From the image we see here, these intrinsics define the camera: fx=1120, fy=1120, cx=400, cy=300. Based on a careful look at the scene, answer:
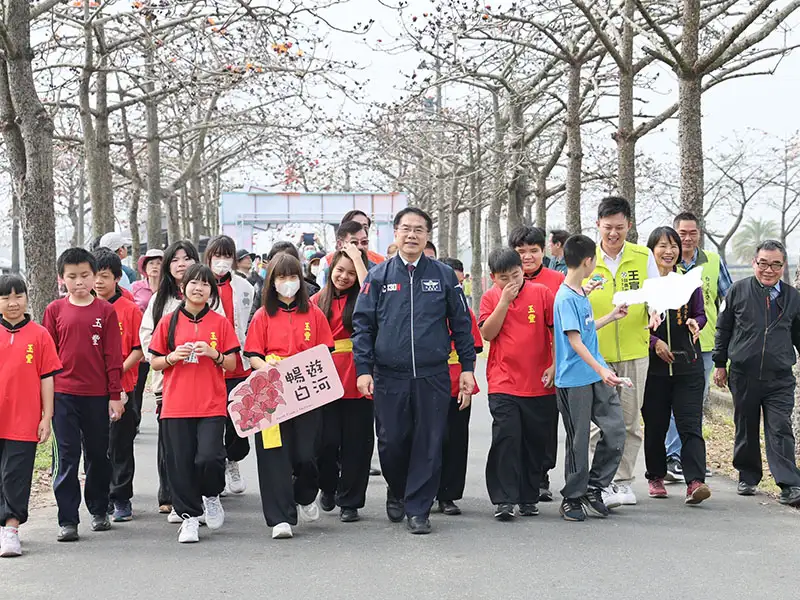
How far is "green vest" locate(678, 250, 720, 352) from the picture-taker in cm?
904

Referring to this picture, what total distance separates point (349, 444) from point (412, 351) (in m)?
0.87

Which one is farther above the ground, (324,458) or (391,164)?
(391,164)

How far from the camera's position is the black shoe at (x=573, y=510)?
7180mm

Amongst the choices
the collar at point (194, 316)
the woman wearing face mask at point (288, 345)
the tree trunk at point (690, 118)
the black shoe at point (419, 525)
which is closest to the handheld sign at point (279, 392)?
the woman wearing face mask at point (288, 345)

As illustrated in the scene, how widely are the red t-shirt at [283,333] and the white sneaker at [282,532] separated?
106cm

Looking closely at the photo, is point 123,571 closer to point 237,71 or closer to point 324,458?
point 324,458

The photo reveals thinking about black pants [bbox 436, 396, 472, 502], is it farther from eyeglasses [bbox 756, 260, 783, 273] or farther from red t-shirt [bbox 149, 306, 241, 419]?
eyeglasses [bbox 756, 260, 783, 273]

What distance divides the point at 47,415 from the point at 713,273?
17.7 feet

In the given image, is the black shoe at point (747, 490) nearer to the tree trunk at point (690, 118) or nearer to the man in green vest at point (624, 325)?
the man in green vest at point (624, 325)

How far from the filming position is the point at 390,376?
710 centimetres

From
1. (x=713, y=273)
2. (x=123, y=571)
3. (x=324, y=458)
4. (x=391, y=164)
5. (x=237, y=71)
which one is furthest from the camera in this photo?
(x=391, y=164)

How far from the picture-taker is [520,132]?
22781 millimetres

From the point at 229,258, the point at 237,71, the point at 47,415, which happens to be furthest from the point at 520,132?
the point at 47,415

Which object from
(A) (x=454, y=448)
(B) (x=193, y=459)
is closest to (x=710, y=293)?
(A) (x=454, y=448)
